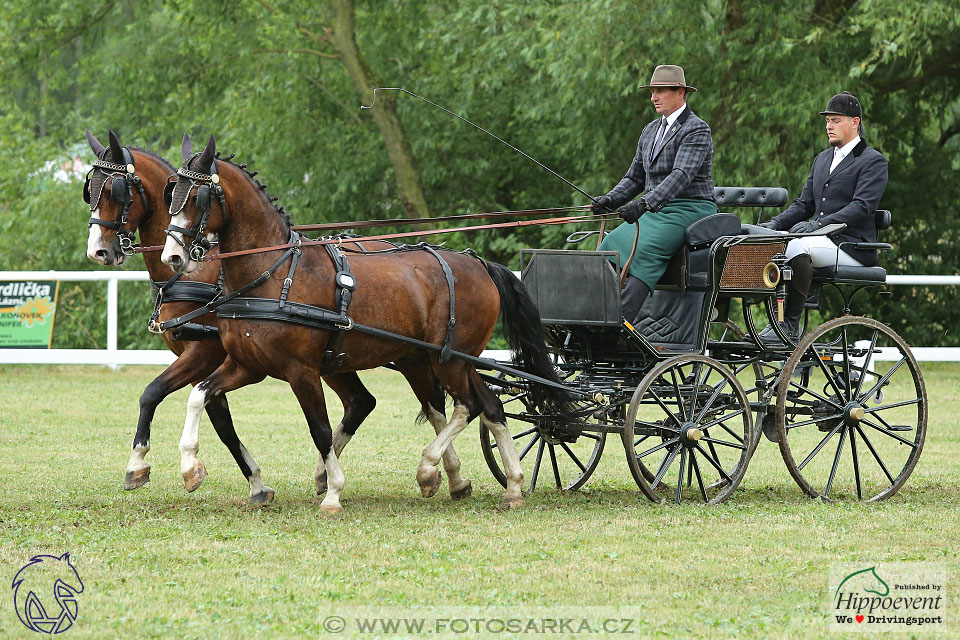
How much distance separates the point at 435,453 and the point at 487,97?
11.1m

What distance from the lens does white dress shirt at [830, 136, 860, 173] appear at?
7.67 m

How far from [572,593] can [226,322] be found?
2636 mm

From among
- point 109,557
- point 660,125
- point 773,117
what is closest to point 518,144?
point 773,117

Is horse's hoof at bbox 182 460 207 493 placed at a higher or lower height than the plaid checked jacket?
lower

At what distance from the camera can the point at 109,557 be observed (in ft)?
17.9

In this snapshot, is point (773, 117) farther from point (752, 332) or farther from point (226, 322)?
point (226, 322)

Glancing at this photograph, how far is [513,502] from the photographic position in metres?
7.14

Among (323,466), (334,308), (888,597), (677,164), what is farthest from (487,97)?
(888,597)

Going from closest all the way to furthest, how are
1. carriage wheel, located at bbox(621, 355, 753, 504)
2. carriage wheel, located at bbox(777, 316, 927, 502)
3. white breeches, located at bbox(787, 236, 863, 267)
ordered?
carriage wheel, located at bbox(621, 355, 753, 504)
carriage wheel, located at bbox(777, 316, 927, 502)
white breeches, located at bbox(787, 236, 863, 267)

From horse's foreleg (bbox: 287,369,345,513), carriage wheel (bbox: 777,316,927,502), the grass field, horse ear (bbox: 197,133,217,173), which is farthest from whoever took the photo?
carriage wheel (bbox: 777,316,927,502)

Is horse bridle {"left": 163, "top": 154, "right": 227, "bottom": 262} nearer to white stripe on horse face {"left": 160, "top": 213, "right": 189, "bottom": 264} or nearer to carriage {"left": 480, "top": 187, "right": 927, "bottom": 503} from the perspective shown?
white stripe on horse face {"left": 160, "top": 213, "right": 189, "bottom": 264}

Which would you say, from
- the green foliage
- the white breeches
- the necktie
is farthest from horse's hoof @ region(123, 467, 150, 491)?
the green foliage

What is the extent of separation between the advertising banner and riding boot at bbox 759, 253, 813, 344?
977 cm

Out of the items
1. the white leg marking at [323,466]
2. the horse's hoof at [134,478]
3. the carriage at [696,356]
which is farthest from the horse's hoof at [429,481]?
the horse's hoof at [134,478]
